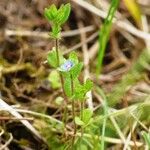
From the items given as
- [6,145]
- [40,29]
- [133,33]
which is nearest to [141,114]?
[6,145]

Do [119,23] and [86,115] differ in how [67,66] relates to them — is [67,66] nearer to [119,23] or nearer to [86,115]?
[86,115]

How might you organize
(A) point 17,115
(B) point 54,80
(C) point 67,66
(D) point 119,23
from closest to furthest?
1. (C) point 67,66
2. (A) point 17,115
3. (B) point 54,80
4. (D) point 119,23

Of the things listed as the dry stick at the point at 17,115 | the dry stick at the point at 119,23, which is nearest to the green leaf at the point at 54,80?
the dry stick at the point at 17,115

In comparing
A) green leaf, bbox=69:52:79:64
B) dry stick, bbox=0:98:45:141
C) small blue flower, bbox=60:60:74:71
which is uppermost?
green leaf, bbox=69:52:79:64

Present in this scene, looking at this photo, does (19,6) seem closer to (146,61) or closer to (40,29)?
(40,29)

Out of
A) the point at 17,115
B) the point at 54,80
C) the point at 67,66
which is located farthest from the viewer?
the point at 54,80

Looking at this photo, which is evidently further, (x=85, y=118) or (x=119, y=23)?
(x=119, y=23)

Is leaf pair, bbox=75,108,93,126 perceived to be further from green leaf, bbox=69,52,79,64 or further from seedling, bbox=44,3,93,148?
green leaf, bbox=69,52,79,64

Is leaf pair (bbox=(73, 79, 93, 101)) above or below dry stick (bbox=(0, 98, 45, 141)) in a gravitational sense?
above

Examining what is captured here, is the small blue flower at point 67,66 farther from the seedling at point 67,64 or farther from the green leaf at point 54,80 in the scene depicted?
the green leaf at point 54,80

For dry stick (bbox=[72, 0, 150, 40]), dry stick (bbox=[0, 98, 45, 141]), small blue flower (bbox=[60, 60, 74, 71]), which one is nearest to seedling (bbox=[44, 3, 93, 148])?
small blue flower (bbox=[60, 60, 74, 71])

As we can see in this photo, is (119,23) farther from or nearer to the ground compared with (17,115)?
farther from the ground

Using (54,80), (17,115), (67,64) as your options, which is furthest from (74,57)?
(54,80)
